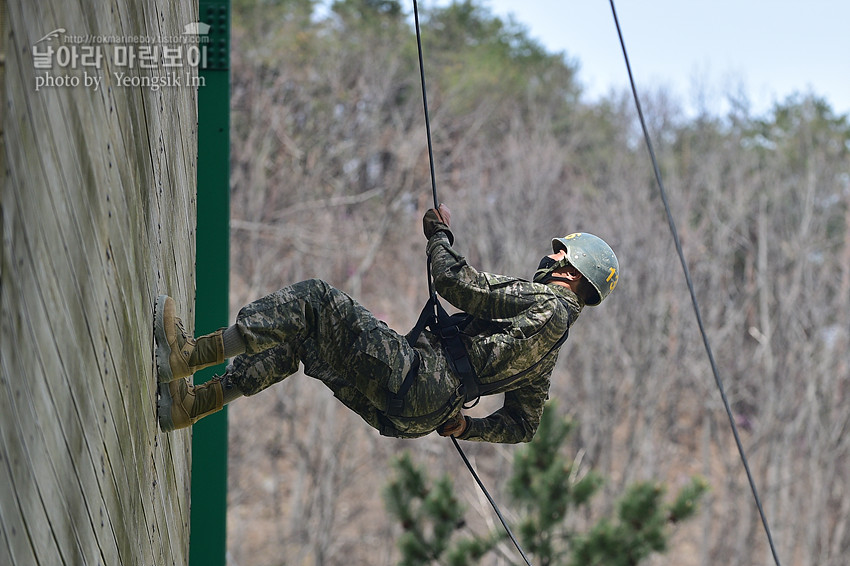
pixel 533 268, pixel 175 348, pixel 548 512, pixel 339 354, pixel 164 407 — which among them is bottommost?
pixel 548 512

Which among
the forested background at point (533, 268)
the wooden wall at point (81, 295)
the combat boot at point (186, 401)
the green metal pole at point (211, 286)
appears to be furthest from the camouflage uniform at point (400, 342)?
the forested background at point (533, 268)

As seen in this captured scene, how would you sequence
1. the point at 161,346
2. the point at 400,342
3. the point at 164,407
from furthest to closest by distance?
the point at 400,342 < the point at 164,407 < the point at 161,346

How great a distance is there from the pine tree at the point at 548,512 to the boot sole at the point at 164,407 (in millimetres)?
8464

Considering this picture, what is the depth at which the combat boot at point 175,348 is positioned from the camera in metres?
4.20

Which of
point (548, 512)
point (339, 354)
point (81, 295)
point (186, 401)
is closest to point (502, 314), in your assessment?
point (339, 354)

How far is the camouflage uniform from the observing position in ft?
14.3

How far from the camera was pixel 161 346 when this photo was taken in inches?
165

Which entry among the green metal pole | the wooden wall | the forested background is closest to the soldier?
the wooden wall

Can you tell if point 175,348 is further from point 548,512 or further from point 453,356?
point 548,512

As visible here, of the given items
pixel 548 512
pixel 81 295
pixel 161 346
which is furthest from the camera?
pixel 548 512

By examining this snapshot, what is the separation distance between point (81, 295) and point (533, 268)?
71.9 feet

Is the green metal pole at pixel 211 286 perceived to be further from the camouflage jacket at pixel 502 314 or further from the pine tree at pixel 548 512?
the pine tree at pixel 548 512

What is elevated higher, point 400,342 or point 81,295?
point 81,295

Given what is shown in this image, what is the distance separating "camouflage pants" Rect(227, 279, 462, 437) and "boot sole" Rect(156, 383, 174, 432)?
0.26 meters
